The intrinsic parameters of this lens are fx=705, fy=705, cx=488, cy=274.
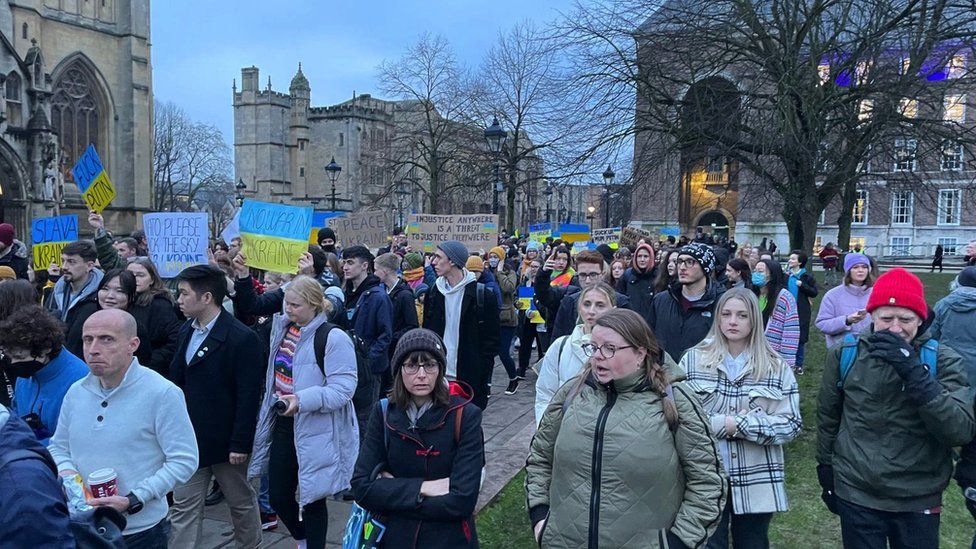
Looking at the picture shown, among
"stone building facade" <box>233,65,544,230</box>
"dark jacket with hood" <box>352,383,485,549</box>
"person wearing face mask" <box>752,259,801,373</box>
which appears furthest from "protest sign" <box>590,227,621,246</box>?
"stone building facade" <box>233,65,544,230</box>

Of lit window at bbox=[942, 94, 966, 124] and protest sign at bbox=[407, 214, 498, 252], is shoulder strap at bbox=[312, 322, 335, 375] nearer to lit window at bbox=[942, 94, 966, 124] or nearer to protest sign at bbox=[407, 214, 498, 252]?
protest sign at bbox=[407, 214, 498, 252]

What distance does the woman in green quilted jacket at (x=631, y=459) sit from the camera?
2.89 m

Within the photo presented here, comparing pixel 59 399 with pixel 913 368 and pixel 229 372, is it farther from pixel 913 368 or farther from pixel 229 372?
pixel 913 368

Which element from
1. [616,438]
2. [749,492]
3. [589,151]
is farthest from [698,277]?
[589,151]

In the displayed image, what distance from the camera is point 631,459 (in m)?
2.88

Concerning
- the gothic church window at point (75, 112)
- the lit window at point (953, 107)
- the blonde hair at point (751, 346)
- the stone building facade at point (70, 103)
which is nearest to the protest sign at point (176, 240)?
the blonde hair at point (751, 346)

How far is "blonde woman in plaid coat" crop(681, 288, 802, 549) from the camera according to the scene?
3.63 metres

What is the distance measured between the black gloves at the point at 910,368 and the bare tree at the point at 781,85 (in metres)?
13.0

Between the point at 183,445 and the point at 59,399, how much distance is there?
0.86m

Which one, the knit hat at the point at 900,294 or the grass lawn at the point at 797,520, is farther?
the grass lawn at the point at 797,520

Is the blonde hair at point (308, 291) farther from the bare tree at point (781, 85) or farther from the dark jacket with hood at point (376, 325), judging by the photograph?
the bare tree at point (781, 85)

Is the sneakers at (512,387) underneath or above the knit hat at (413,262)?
underneath

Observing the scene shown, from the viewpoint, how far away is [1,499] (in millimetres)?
1833

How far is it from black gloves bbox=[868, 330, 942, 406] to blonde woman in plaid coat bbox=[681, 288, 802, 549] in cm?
55
